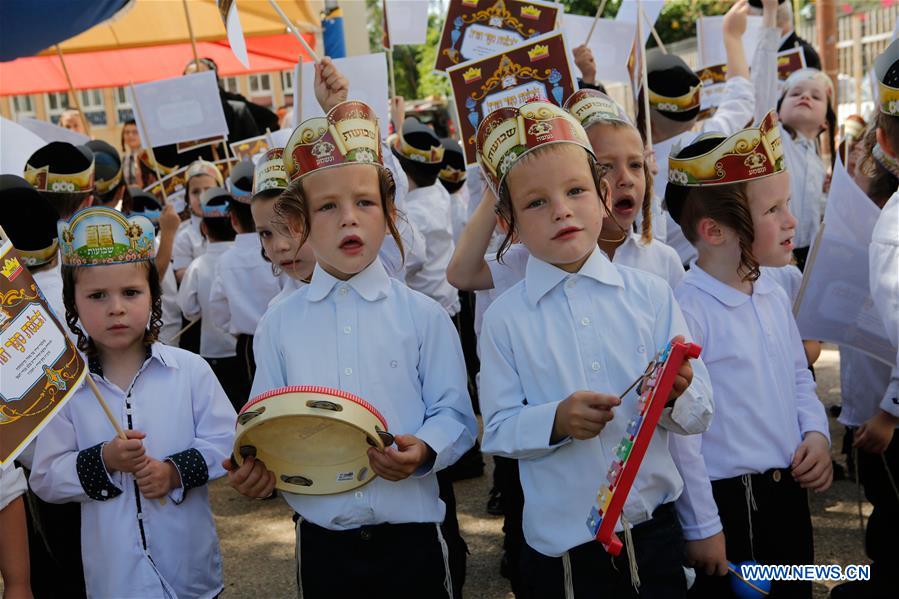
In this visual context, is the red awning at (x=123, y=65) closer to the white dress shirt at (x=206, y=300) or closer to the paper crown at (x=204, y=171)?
the paper crown at (x=204, y=171)

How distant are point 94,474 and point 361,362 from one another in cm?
93

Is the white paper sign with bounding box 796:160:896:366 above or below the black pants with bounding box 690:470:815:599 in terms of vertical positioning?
above

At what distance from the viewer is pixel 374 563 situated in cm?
263

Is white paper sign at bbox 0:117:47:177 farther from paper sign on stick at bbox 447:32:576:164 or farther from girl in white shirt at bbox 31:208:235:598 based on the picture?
paper sign on stick at bbox 447:32:576:164

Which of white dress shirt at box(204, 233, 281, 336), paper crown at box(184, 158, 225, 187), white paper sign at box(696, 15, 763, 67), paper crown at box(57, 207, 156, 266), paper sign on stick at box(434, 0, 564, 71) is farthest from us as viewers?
white paper sign at box(696, 15, 763, 67)

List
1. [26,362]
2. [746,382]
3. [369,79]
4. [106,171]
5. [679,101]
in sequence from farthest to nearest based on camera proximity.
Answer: [106,171] → [369,79] → [679,101] → [746,382] → [26,362]

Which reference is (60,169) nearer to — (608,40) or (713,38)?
(608,40)

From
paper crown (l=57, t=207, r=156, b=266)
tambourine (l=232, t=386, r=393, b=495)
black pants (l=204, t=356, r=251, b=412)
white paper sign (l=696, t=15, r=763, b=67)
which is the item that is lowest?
black pants (l=204, t=356, r=251, b=412)

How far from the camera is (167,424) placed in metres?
3.00

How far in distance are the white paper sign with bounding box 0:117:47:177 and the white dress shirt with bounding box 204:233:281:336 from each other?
117cm

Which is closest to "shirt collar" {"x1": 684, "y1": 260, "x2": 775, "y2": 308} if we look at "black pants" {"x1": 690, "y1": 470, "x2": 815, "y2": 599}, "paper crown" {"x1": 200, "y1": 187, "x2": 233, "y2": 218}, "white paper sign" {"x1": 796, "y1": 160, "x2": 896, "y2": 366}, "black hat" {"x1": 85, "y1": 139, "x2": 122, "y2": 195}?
"white paper sign" {"x1": 796, "y1": 160, "x2": 896, "y2": 366}

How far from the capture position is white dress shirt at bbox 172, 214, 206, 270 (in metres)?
7.02

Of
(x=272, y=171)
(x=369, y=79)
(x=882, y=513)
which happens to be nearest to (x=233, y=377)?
(x=369, y=79)

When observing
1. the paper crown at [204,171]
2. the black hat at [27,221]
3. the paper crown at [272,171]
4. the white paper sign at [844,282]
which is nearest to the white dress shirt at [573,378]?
the white paper sign at [844,282]
